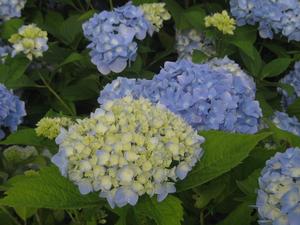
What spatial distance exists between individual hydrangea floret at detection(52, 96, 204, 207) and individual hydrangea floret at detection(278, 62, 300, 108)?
1.23 meters

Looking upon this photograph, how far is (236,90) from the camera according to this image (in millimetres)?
1949

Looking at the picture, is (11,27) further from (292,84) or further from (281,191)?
(281,191)

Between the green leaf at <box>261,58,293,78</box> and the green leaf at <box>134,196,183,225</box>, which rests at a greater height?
the green leaf at <box>134,196,183,225</box>

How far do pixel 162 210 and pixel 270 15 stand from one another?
1298mm

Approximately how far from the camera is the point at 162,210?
1442mm

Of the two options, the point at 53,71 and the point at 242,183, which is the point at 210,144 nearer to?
the point at 242,183

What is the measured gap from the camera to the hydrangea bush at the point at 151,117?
1424mm

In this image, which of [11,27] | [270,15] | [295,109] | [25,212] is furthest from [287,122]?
[11,27]

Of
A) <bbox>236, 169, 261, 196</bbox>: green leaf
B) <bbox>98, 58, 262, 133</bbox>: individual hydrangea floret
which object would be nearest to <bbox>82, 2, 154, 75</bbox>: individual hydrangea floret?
<bbox>98, 58, 262, 133</bbox>: individual hydrangea floret

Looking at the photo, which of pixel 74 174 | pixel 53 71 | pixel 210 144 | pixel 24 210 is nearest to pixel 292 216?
pixel 210 144

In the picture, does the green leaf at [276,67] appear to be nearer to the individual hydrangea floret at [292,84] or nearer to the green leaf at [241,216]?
the individual hydrangea floret at [292,84]

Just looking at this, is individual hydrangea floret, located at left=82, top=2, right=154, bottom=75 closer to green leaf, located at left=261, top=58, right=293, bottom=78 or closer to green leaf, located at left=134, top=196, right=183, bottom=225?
green leaf, located at left=261, top=58, right=293, bottom=78

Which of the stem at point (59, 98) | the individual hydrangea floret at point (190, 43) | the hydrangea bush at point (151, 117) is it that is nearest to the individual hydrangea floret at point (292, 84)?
the hydrangea bush at point (151, 117)

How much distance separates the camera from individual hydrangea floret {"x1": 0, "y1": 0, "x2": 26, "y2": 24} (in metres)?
2.79
